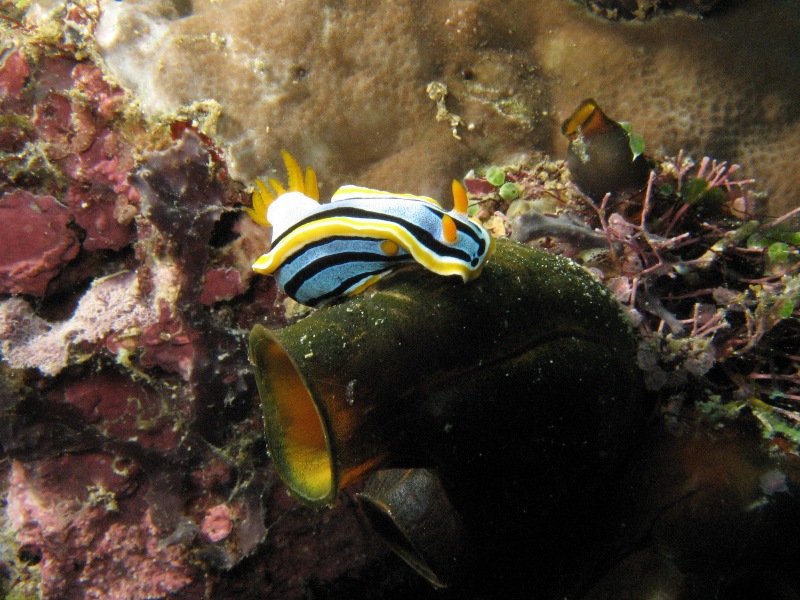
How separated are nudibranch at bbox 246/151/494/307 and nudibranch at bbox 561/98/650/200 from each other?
1572mm

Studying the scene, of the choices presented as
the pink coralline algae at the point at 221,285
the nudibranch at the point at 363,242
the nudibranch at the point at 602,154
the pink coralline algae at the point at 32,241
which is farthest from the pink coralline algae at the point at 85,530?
the nudibranch at the point at 602,154

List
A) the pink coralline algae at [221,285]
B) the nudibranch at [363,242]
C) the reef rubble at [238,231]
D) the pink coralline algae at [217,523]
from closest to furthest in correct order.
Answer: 1. the nudibranch at [363,242]
2. the reef rubble at [238,231]
3. the pink coralline algae at [221,285]
4. the pink coralline algae at [217,523]

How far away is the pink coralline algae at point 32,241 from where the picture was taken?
309 centimetres

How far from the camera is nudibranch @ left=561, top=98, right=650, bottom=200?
9.95ft

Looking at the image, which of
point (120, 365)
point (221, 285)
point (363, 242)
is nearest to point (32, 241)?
point (120, 365)

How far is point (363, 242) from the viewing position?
2006 mm

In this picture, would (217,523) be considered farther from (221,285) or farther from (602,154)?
(602,154)

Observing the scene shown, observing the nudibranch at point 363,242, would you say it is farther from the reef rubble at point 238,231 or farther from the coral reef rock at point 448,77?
the coral reef rock at point 448,77

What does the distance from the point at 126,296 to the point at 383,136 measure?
218 centimetres

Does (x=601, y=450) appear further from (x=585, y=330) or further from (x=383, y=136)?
(x=383, y=136)

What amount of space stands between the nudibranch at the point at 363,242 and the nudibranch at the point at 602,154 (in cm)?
157

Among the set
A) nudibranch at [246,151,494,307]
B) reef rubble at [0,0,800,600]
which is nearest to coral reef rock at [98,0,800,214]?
reef rubble at [0,0,800,600]

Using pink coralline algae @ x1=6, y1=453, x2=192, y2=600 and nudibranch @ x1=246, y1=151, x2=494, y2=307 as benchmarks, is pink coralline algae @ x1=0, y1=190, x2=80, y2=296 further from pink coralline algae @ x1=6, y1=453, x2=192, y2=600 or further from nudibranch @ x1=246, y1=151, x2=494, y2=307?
nudibranch @ x1=246, y1=151, x2=494, y2=307

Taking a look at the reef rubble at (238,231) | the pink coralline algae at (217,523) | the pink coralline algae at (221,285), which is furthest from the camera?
the pink coralline algae at (217,523)
